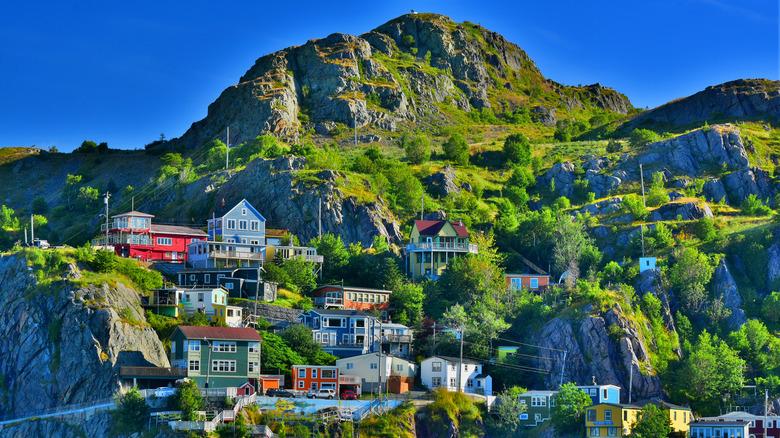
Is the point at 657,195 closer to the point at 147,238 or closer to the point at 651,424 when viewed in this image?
the point at 651,424

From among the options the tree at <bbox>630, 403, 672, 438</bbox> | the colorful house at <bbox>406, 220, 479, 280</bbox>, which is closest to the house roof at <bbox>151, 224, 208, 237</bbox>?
the colorful house at <bbox>406, 220, 479, 280</bbox>

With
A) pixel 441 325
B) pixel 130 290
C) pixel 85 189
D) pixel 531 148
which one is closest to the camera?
pixel 130 290

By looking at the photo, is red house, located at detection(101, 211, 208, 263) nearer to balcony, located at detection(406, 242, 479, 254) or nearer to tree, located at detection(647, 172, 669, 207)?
balcony, located at detection(406, 242, 479, 254)

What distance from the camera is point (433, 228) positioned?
374 ft

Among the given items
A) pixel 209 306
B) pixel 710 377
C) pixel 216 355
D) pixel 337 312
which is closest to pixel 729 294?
pixel 710 377

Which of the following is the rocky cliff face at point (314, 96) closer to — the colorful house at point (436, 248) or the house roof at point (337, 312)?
the colorful house at point (436, 248)

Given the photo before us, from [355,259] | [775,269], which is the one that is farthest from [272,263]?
[775,269]

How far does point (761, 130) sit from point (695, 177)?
92.0 ft

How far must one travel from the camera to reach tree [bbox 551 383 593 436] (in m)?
83.6

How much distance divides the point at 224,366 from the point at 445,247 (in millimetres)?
36364

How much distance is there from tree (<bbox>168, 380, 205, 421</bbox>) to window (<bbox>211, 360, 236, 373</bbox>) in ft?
16.3

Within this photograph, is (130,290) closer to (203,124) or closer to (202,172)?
(202,172)

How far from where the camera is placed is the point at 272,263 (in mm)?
105625

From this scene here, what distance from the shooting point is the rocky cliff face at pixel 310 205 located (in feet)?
385
